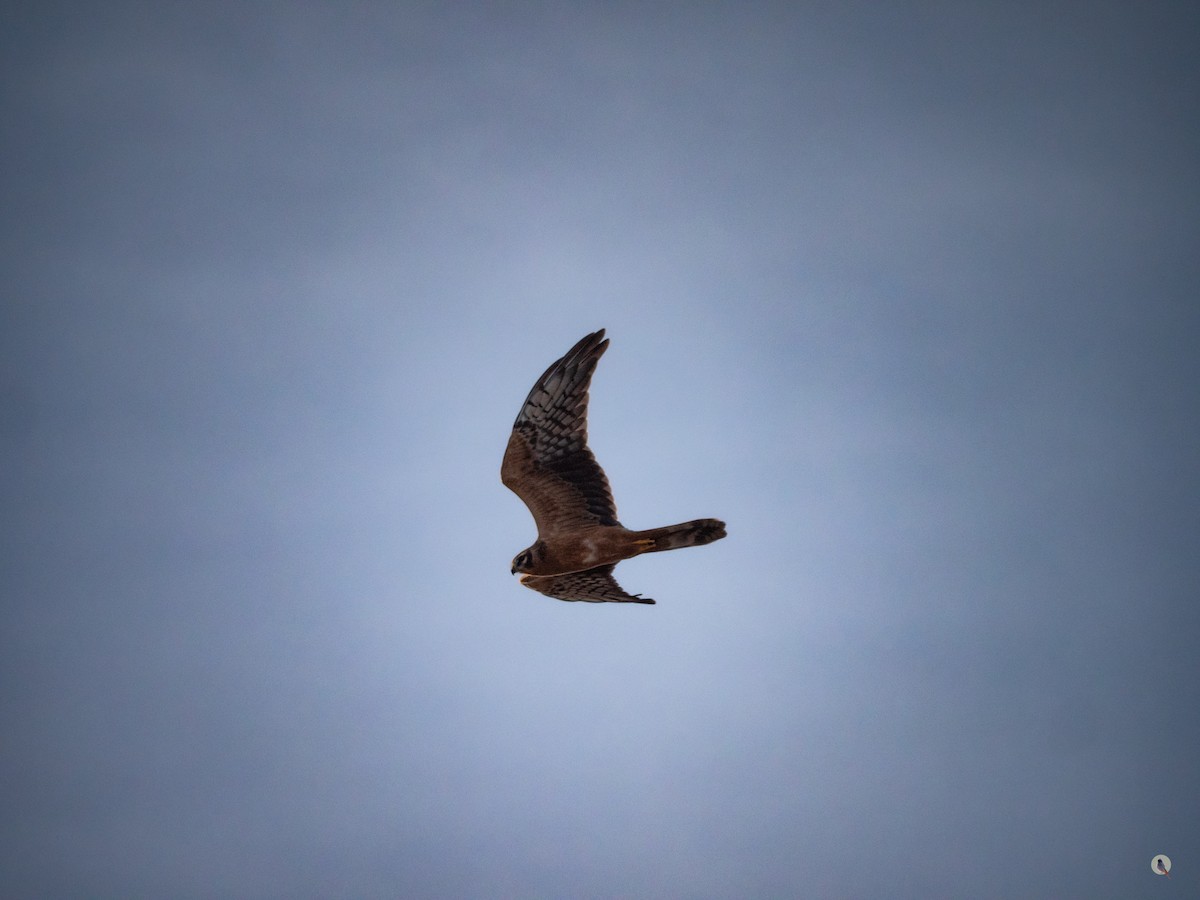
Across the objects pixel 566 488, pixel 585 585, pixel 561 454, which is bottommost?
pixel 585 585

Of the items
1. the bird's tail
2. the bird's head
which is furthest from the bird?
the bird's tail

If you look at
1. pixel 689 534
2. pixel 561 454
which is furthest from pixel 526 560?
pixel 689 534

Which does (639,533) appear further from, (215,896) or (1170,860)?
(215,896)

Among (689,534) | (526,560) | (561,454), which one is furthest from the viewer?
(561,454)

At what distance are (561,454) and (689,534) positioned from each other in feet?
5.69

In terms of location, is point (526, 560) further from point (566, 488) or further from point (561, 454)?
point (561, 454)

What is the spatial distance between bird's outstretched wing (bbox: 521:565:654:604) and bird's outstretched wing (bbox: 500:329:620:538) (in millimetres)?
503

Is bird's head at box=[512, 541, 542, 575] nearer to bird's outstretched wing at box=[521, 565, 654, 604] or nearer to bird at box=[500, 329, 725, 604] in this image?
bird at box=[500, 329, 725, 604]

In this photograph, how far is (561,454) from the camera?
30.1 ft

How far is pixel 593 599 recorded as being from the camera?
30.8ft

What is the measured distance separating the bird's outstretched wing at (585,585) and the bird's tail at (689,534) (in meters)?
0.96

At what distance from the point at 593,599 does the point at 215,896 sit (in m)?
35.0

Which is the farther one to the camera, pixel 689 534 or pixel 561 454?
pixel 561 454

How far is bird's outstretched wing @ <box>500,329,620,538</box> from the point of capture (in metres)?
9.05
